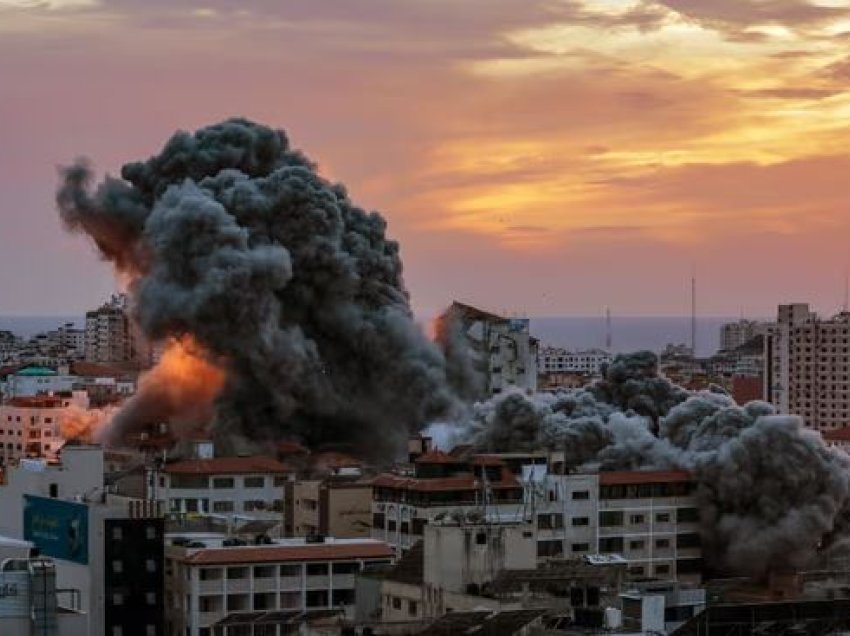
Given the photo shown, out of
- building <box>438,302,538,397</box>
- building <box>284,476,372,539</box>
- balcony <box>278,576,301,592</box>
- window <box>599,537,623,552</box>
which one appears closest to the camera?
balcony <box>278,576,301,592</box>

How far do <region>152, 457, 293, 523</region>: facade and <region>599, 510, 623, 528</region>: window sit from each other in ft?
30.2

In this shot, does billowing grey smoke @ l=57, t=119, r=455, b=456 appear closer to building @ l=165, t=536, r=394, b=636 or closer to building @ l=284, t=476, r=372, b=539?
building @ l=284, t=476, r=372, b=539

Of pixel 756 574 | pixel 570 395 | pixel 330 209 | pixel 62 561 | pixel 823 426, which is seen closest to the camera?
pixel 62 561

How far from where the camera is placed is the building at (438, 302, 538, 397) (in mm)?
109750

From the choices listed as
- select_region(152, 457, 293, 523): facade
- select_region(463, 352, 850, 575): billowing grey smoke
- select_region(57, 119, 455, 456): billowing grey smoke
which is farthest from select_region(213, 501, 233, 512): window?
select_region(57, 119, 455, 456): billowing grey smoke

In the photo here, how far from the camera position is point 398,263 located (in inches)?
4200

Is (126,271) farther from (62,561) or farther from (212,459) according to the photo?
(62,561)

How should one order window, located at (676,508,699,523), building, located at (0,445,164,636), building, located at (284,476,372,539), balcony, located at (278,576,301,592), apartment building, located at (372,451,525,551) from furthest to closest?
window, located at (676,508,699,523), building, located at (284,476,372,539), apartment building, located at (372,451,525,551), balcony, located at (278,576,301,592), building, located at (0,445,164,636)

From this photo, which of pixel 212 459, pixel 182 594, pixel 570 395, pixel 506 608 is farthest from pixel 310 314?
pixel 506 608

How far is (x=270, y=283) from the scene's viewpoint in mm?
97125

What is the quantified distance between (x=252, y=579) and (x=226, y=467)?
19.5 meters

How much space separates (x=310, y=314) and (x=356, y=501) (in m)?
27.1

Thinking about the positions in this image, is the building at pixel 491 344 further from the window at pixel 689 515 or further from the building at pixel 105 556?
the building at pixel 105 556

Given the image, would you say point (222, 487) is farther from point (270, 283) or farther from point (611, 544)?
point (270, 283)
